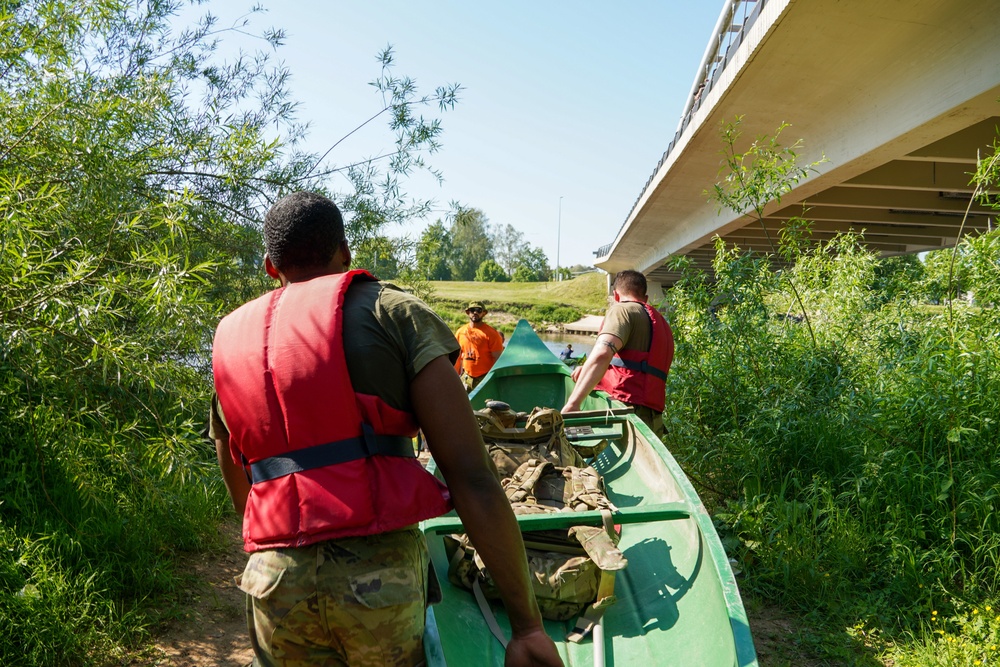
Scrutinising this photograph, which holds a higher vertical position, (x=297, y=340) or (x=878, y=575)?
(x=297, y=340)

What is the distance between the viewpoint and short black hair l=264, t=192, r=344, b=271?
194cm

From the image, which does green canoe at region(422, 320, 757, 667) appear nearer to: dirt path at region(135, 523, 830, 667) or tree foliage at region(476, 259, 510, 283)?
dirt path at region(135, 523, 830, 667)

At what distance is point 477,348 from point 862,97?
5.63 metres

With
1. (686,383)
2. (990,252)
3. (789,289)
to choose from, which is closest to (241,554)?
(686,383)

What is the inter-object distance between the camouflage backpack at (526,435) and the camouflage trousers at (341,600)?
286cm

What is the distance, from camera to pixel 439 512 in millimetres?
1792

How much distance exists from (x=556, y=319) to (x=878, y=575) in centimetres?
4196

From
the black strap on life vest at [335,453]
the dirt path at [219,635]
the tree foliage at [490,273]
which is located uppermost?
the tree foliage at [490,273]

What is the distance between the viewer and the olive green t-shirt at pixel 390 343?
1.69m

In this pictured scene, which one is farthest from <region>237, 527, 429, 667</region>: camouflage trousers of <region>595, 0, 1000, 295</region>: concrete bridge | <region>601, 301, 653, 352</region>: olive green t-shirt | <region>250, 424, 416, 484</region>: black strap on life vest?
<region>595, 0, 1000, 295</region>: concrete bridge

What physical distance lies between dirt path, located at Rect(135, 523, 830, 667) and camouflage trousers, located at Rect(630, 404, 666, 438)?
1719mm

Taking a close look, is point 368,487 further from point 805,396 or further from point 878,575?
point 805,396

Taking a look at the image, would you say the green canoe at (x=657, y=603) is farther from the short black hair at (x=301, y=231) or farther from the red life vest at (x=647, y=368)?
the short black hair at (x=301, y=231)

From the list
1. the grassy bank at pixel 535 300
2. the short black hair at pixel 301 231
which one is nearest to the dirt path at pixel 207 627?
the short black hair at pixel 301 231
